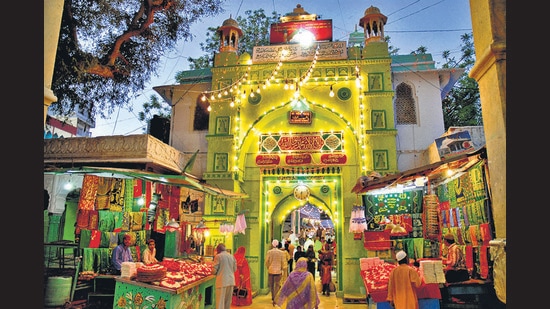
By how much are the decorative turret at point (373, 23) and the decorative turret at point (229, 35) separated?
14.9 ft

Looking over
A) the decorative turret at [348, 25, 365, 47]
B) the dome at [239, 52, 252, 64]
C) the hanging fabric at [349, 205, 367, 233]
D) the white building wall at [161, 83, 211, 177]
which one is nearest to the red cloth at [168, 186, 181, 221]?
the white building wall at [161, 83, 211, 177]

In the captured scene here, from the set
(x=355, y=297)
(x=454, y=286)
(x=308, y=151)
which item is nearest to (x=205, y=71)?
(x=308, y=151)

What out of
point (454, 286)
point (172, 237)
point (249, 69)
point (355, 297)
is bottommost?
point (355, 297)

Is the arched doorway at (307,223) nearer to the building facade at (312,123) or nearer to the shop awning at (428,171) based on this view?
the building facade at (312,123)

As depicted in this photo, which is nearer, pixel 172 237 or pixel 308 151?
pixel 172 237

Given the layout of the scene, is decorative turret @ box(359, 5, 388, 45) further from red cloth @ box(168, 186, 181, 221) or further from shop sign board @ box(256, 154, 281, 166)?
red cloth @ box(168, 186, 181, 221)

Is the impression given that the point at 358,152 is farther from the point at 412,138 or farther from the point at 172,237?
the point at 172,237

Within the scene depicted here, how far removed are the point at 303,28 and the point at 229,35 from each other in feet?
8.96

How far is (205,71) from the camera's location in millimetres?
13742

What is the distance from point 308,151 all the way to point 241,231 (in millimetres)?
3484

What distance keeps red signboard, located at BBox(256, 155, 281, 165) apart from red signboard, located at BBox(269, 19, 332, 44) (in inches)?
171

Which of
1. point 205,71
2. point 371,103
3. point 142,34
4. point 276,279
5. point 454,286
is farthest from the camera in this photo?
point 205,71

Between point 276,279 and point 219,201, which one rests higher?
point 219,201

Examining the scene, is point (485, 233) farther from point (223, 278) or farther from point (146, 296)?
point (146, 296)
